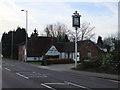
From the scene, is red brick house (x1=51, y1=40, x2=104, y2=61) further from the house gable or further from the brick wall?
the house gable

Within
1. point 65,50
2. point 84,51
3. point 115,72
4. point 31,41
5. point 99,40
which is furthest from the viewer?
point 99,40

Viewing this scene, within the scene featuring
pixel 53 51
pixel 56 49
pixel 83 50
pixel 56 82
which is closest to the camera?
pixel 56 82

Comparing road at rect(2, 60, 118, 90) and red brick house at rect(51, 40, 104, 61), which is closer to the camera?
Result: road at rect(2, 60, 118, 90)

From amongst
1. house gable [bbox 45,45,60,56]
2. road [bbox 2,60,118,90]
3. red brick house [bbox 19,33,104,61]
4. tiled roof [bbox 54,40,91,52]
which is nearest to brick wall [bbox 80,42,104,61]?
red brick house [bbox 19,33,104,61]

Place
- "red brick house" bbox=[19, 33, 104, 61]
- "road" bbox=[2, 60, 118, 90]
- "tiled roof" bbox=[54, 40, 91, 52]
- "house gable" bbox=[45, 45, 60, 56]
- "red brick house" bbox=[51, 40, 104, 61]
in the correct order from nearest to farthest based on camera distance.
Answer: "road" bbox=[2, 60, 118, 90] < "red brick house" bbox=[51, 40, 104, 61] < "red brick house" bbox=[19, 33, 104, 61] < "tiled roof" bbox=[54, 40, 91, 52] < "house gable" bbox=[45, 45, 60, 56]

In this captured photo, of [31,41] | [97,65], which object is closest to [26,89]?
[97,65]

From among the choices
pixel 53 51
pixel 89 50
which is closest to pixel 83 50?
pixel 89 50

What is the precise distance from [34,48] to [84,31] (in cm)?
2253

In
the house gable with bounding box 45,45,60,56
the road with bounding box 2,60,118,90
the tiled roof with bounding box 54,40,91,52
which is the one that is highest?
the tiled roof with bounding box 54,40,91,52

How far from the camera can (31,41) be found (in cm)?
7700

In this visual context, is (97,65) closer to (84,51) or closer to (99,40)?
(84,51)

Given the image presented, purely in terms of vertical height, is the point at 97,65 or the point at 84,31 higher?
the point at 84,31

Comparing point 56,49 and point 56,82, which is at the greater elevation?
point 56,49

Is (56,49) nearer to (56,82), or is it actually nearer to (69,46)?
(69,46)
